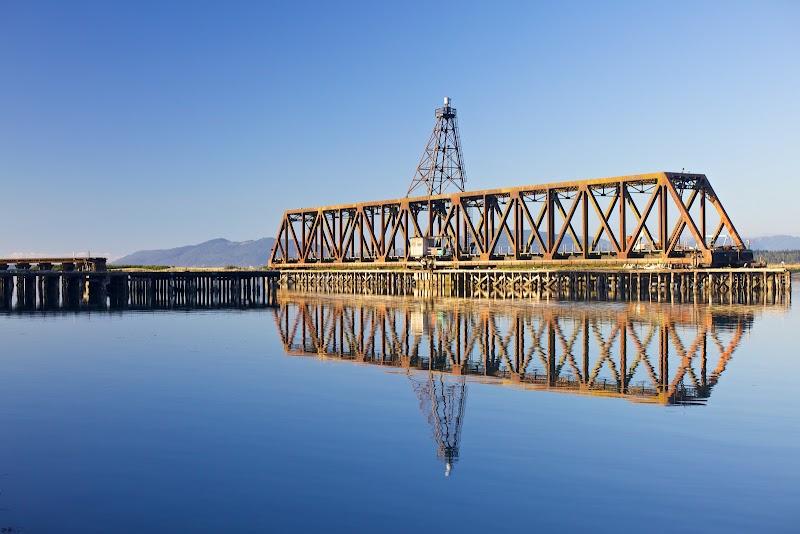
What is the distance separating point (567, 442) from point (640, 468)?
2622 mm

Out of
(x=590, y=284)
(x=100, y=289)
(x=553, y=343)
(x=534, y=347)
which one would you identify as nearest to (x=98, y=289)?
(x=100, y=289)

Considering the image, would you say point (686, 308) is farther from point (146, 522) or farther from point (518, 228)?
point (146, 522)

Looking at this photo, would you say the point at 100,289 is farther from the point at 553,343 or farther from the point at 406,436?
the point at 406,436

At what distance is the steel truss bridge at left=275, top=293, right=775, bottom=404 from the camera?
28500mm

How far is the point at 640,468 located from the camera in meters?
16.8

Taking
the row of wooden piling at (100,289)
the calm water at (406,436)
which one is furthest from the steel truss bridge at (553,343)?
the row of wooden piling at (100,289)

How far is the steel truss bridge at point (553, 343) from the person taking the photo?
93.5 feet

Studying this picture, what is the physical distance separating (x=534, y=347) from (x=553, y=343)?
179 cm

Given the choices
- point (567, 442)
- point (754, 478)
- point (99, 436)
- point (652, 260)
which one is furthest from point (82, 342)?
point (652, 260)

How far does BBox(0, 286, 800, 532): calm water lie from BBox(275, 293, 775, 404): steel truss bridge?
25 cm

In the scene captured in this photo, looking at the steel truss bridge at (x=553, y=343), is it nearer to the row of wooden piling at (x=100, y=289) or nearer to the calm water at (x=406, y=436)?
the calm water at (x=406, y=436)

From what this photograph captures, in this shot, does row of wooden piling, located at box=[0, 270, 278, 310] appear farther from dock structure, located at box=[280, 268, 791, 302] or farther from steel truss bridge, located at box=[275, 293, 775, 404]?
steel truss bridge, located at box=[275, 293, 775, 404]

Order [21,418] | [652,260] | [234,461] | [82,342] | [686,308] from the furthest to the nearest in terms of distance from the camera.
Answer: [652,260] < [686,308] < [82,342] < [21,418] < [234,461]

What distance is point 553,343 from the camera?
39.5 meters
